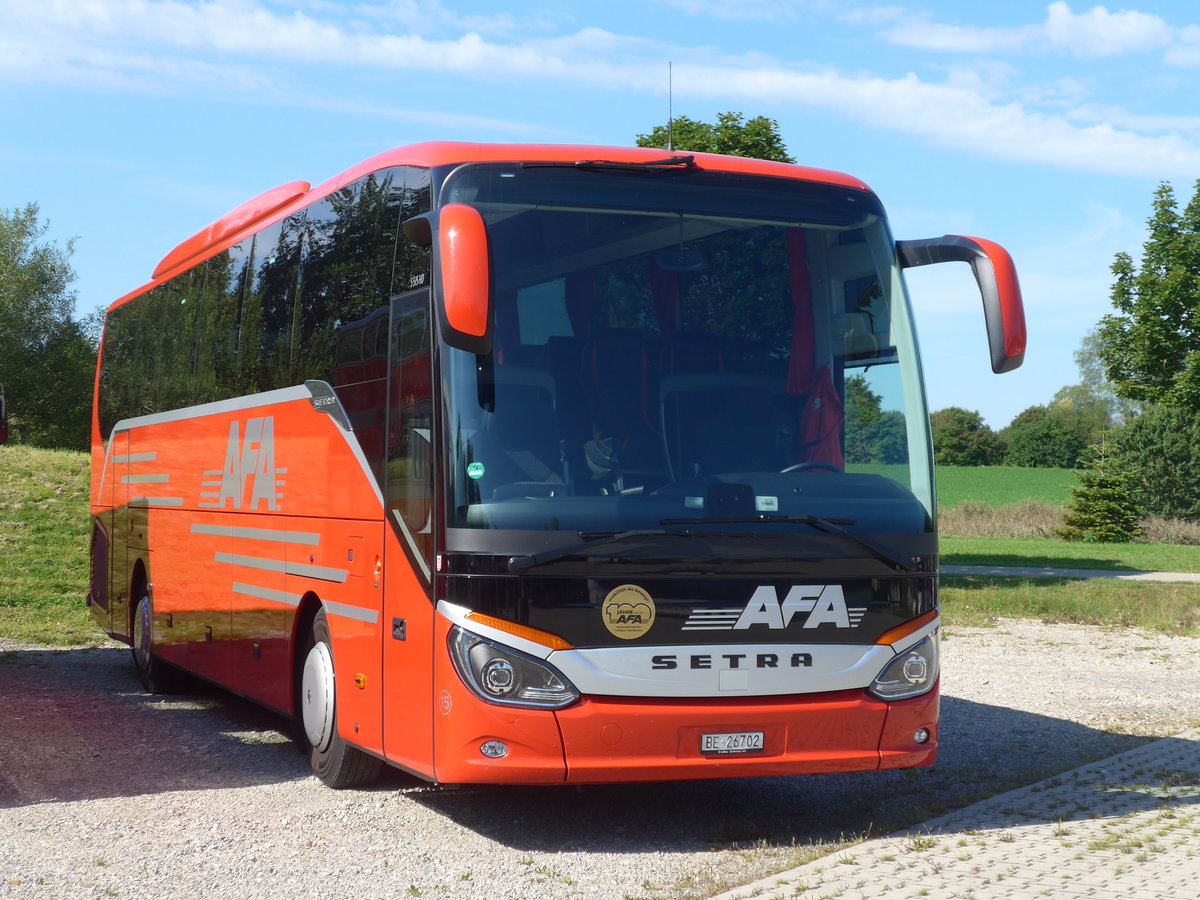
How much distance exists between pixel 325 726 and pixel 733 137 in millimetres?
19423

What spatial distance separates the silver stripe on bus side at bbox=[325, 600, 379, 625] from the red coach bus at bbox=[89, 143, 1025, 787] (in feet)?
0.08

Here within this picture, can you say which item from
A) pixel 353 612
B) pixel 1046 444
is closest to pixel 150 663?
pixel 353 612

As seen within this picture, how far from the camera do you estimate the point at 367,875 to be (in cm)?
613

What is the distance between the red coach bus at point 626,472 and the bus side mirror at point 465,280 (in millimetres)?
16

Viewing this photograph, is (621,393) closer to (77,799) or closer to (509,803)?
(509,803)

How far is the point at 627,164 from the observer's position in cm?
699

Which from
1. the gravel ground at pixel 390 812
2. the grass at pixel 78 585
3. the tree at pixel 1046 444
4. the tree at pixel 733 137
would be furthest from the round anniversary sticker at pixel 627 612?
the tree at pixel 1046 444

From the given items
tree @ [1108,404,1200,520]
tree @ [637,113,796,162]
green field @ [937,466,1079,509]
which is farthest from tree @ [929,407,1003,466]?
tree @ [637,113,796,162]

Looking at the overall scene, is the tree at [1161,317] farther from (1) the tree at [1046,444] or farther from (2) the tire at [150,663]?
(1) the tree at [1046,444]

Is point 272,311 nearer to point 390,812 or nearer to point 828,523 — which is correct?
point 390,812

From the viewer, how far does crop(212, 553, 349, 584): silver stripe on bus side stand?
7.84 meters

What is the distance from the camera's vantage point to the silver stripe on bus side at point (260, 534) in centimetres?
827

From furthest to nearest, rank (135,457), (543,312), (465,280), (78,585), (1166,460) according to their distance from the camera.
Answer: (1166,460) < (78,585) < (135,457) < (543,312) < (465,280)

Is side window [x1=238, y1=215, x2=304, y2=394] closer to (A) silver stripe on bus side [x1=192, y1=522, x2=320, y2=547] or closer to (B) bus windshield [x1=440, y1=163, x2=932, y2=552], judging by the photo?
(A) silver stripe on bus side [x1=192, y1=522, x2=320, y2=547]
